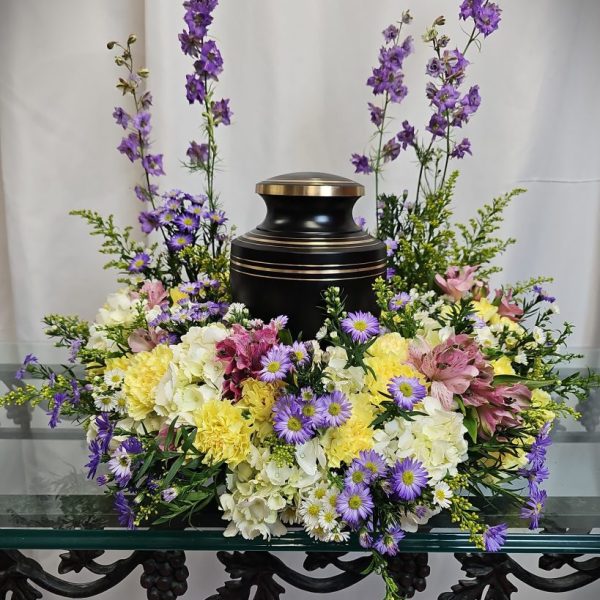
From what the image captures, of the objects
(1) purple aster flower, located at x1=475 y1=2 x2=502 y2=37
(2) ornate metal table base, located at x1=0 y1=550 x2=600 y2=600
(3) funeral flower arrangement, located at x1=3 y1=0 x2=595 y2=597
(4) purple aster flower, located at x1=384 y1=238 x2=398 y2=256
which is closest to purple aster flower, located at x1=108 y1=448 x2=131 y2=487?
(3) funeral flower arrangement, located at x1=3 y1=0 x2=595 y2=597

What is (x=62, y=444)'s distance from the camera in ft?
2.96

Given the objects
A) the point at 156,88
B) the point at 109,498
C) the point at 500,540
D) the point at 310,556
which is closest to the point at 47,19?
the point at 156,88

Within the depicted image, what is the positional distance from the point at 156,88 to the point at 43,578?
90cm

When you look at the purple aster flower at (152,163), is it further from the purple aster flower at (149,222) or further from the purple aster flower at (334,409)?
the purple aster flower at (334,409)

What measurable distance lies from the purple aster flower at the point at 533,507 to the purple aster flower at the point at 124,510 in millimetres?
439

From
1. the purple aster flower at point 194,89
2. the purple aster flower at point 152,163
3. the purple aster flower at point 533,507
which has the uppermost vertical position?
the purple aster flower at point 194,89

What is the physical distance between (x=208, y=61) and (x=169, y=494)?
677mm

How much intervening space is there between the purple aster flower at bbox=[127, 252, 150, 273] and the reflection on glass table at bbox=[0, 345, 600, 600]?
0.31m

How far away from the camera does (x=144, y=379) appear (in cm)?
74

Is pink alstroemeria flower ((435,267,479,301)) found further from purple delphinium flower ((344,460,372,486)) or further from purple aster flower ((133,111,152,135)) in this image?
purple aster flower ((133,111,152,135))

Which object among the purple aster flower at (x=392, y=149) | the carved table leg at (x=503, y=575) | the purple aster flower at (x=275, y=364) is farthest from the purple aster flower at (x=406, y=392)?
the purple aster flower at (x=392, y=149)

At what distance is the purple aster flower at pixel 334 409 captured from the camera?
63 centimetres

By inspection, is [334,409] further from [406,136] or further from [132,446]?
[406,136]

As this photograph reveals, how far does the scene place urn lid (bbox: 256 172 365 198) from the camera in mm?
794
